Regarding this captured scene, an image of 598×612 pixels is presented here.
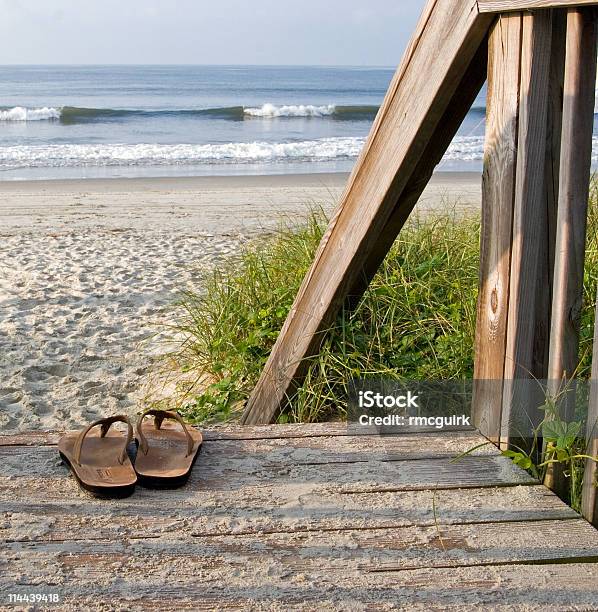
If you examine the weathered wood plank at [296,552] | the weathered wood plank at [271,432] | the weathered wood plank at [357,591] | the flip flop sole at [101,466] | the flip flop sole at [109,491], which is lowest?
the weathered wood plank at [357,591]

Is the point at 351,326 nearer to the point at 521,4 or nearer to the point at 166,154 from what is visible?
the point at 521,4

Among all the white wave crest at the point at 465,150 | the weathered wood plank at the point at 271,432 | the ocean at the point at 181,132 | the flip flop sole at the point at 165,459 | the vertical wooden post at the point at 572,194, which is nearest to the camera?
the vertical wooden post at the point at 572,194

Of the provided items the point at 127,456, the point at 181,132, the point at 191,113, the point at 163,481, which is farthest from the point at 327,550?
the point at 191,113

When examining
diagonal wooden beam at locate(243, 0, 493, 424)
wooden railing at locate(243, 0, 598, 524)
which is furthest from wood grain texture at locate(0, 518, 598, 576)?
Answer: diagonal wooden beam at locate(243, 0, 493, 424)

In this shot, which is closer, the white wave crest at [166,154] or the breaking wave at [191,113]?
the white wave crest at [166,154]

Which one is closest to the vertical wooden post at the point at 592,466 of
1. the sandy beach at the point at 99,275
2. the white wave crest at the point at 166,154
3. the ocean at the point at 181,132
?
the sandy beach at the point at 99,275

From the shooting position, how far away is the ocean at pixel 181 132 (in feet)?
56.2

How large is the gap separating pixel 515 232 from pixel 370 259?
0.73 meters

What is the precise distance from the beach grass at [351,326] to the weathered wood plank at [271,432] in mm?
555

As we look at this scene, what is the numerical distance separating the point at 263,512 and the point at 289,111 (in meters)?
30.2

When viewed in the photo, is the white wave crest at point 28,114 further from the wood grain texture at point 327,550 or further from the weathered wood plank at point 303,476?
the wood grain texture at point 327,550

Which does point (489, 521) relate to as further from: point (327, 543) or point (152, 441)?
point (152, 441)

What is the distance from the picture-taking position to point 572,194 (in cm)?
216

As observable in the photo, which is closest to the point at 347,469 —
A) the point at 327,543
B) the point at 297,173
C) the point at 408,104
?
the point at 327,543
